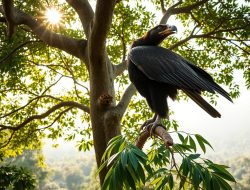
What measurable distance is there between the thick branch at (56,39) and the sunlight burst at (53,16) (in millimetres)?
1487

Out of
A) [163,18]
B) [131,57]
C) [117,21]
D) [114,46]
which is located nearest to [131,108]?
[114,46]

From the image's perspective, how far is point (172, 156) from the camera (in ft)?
6.94

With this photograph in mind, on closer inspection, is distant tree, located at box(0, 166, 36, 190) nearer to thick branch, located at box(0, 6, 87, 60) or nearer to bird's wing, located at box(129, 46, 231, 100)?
thick branch, located at box(0, 6, 87, 60)

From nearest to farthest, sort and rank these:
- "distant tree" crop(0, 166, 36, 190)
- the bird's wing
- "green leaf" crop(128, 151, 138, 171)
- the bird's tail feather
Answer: "green leaf" crop(128, 151, 138, 171) → the bird's tail feather → the bird's wing → "distant tree" crop(0, 166, 36, 190)

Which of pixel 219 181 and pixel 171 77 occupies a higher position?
pixel 171 77

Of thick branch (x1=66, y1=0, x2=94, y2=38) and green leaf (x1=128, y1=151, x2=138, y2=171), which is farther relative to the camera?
thick branch (x1=66, y1=0, x2=94, y2=38)

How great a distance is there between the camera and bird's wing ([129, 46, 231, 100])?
294cm

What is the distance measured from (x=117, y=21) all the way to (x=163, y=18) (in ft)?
5.58

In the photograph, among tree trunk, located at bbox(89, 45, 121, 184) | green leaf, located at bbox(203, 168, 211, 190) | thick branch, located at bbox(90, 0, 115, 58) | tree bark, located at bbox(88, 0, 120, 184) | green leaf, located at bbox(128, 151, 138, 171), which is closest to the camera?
green leaf, located at bbox(128, 151, 138, 171)

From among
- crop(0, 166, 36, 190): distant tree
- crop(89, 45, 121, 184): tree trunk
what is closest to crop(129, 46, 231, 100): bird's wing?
crop(89, 45, 121, 184): tree trunk

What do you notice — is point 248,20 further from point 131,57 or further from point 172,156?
point 172,156

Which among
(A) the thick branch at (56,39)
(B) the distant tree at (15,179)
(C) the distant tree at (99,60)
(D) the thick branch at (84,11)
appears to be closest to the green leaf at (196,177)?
(C) the distant tree at (99,60)

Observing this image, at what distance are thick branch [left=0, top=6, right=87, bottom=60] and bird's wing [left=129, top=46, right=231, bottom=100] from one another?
90.1 inches

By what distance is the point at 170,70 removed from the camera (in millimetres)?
3205
